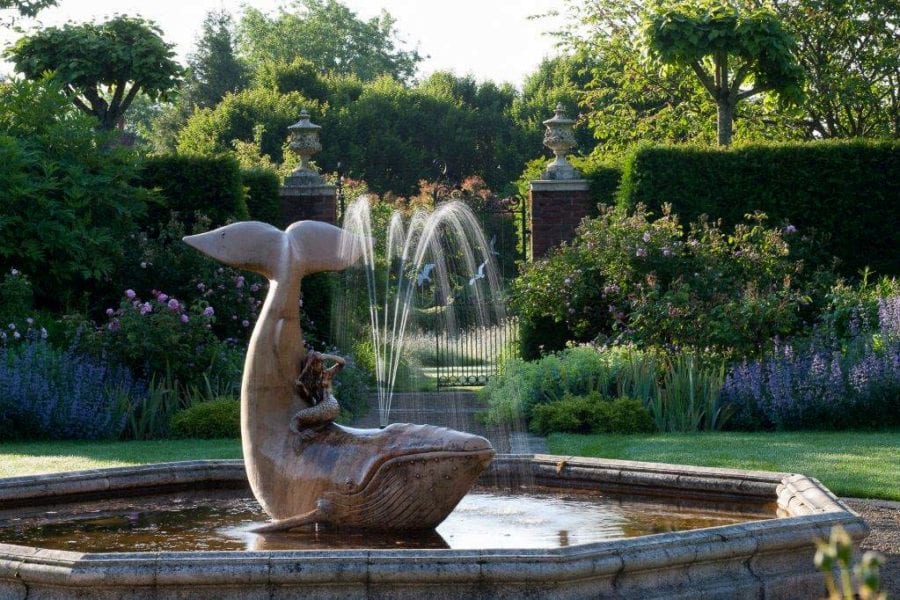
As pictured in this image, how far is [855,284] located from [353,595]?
466 inches

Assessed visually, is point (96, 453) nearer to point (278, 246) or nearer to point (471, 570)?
point (278, 246)

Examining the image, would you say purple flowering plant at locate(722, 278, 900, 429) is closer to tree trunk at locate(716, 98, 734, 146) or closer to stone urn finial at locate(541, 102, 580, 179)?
stone urn finial at locate(541, 102, 580, 179)

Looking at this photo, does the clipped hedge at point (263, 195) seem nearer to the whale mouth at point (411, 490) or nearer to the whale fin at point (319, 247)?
the whale fin at point (319, 247)

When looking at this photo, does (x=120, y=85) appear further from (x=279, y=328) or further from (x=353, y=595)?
(x=353, y=595)

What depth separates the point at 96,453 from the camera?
33.4ft

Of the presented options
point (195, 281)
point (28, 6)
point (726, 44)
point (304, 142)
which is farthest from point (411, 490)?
point (28, 6)

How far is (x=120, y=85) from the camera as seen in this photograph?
58.1 ft

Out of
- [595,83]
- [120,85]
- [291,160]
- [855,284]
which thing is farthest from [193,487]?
[595,83]

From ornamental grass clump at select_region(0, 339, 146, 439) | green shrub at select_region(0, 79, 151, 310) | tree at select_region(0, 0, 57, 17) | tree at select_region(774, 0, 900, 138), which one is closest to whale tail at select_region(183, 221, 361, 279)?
ornamental grass clump at select_region(0, 339, 146, 439)

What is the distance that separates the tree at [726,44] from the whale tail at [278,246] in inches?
455

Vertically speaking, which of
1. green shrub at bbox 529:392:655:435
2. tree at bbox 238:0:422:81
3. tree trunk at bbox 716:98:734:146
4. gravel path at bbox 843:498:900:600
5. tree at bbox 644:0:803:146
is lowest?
gravel path at bbox 843:498:900:600

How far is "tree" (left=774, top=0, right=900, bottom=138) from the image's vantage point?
21.1 meters

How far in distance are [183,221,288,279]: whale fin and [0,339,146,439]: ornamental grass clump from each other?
5956mm

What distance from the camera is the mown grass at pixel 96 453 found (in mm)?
9406
